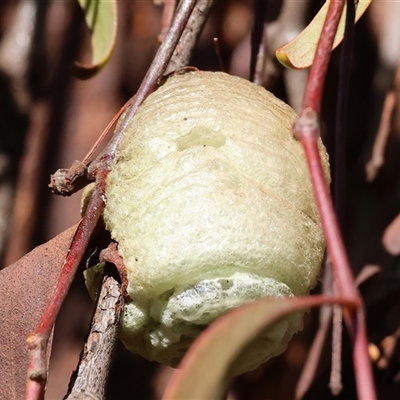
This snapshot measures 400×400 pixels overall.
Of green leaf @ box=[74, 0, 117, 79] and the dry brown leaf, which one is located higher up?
green leaf @ box=[74, 0, 117, 79]

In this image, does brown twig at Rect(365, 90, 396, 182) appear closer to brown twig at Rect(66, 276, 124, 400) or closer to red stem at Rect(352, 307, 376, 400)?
brown twig at Rect(66, 276, 124, 400)

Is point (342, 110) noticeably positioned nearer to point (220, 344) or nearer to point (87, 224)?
point (87, 224)

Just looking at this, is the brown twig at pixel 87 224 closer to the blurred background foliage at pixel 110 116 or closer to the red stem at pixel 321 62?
the red stem at pixel 321 62

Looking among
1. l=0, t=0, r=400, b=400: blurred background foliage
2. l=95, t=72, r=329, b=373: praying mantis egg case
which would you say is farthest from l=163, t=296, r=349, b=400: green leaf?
l=0, t=0, r=400, b=400: blurred background foliage

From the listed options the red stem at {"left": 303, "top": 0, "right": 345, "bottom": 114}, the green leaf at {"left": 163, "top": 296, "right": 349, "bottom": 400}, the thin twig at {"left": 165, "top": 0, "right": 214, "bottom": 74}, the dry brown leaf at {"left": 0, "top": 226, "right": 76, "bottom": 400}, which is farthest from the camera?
the thin twig at {"left": 165, "top": 0, "right": 214, "bottom": 74}

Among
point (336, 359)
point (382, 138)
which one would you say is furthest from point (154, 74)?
point (382, 138)

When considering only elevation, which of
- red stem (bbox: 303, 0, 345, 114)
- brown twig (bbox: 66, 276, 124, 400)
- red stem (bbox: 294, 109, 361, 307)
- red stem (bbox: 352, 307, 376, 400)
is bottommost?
brown twig (bbox: 66, 276, 124, 400)
